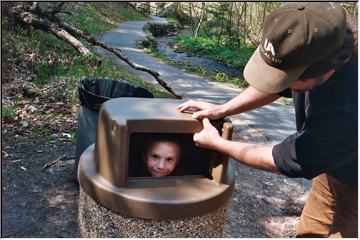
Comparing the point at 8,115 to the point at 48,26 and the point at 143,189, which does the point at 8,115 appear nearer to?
the point at 48,26

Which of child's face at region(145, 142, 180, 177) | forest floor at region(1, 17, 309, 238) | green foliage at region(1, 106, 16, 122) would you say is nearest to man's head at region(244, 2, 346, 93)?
child's face at region(145, 142, 180, 177)

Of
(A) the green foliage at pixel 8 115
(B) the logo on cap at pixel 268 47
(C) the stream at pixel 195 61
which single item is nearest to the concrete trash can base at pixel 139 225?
(B) the logo on cap at pixel 268 47

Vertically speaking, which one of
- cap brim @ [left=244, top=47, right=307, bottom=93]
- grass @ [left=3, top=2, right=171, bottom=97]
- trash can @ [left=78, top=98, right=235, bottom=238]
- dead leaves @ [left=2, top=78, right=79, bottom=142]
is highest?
cap brim @ [left=244, top=47, right=307, bottom=93]

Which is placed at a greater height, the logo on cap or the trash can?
the logo on cap

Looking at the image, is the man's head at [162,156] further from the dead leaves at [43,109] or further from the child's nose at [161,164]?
the dead leaves at [43,109]

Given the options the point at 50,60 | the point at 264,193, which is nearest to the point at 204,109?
the point at 264,193

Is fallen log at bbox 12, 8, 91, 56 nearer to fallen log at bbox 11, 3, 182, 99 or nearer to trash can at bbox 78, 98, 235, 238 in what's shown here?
fallen log at bbox 11, 3, 182, 99

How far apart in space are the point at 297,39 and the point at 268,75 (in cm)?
21

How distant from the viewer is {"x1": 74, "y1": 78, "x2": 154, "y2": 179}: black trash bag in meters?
3.34

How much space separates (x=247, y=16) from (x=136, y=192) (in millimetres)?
13884

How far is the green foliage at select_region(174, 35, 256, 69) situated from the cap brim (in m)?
12.6

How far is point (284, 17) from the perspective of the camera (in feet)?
5.76

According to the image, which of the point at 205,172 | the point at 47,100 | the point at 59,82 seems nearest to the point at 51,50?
the point at 59,82

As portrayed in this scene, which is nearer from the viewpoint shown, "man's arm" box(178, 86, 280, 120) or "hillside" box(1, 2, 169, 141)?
"man's arm" box(178, 86, 280, 120)
